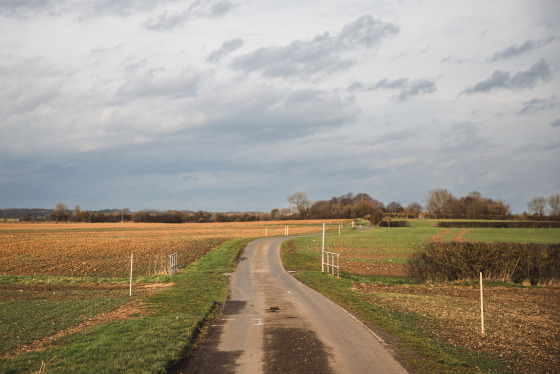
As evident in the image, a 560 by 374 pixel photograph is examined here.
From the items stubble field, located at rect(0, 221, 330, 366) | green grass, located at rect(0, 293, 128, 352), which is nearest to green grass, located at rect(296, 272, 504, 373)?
stubble field, located at rect(0, 221, 330, 366)

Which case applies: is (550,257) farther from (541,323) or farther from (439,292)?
(541,323)

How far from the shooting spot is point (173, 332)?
10930 mm

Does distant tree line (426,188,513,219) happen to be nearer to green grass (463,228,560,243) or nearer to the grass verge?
green grass (463,228,560,243)

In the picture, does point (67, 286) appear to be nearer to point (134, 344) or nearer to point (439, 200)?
point (134, 344)

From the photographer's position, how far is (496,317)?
14.1m

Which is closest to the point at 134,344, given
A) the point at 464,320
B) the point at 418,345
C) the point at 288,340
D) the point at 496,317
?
the point at 288,340

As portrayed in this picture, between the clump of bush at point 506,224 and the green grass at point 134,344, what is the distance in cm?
7841

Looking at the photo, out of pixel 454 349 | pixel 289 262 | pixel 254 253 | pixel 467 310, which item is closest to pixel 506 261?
pixel 467 310

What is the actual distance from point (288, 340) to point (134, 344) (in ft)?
12.1

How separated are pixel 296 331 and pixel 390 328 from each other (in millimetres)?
2729

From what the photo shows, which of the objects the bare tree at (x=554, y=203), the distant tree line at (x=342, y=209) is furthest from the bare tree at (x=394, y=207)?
the bare tree at (x=554, y=203)

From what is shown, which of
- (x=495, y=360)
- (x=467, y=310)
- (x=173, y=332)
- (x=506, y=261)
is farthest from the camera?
(x=506, y=261)

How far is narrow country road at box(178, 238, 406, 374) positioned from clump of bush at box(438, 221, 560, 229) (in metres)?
74.6

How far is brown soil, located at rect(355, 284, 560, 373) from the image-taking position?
390 inches
